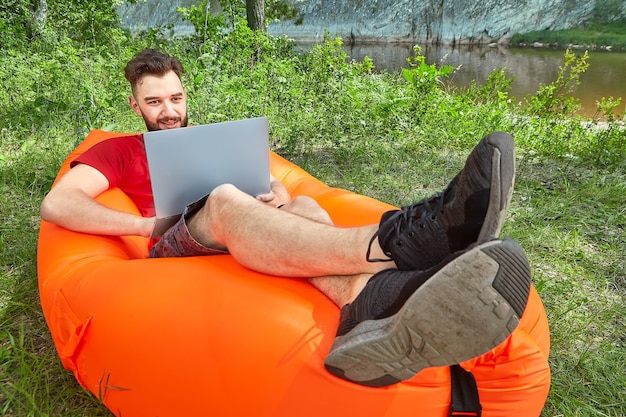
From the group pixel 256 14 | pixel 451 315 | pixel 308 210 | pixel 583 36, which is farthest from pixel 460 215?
pixel 583 36

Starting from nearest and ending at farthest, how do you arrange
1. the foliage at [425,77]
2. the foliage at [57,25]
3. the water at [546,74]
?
the foliage at [425,77]
the foliage at [57,25]
the water at [546,74]

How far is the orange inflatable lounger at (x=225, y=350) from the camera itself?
961mm

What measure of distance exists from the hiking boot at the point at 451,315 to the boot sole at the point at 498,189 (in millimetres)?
117

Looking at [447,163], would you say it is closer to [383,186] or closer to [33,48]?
[383,186]

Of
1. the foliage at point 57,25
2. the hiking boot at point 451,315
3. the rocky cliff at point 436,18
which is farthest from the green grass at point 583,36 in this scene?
the hiking boot at point 451,315

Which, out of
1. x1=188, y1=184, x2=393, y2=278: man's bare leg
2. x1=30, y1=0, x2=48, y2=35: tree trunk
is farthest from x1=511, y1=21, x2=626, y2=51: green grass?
x1=188, y1=184, x2=393, y2=278: man's bare leg

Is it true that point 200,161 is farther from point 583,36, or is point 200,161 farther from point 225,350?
point 583,36

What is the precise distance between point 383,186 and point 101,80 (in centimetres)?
281

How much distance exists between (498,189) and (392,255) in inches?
10.1

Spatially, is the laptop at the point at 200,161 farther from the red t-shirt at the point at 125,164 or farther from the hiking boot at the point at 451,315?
the hiking boot at the point at 451,315

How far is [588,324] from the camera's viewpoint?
1.58 metres

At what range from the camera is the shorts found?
132 cm

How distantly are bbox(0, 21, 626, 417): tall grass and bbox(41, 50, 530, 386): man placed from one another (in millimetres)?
513

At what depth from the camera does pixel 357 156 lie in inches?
123
